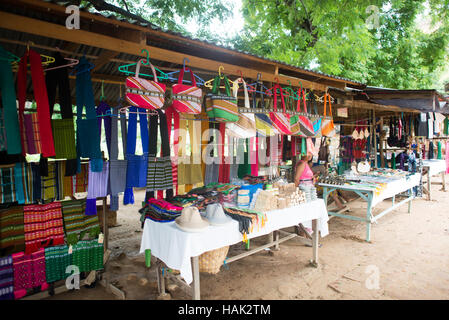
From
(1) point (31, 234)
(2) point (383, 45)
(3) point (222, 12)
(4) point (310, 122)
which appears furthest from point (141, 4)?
(2) point (383, 45)

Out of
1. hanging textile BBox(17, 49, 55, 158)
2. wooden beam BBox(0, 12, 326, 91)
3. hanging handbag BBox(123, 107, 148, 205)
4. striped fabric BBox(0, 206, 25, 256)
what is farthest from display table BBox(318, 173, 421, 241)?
striped fabric BBox(0, 206, 25, 256)

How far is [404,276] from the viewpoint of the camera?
361cm

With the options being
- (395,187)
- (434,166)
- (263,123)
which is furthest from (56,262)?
(434,166)

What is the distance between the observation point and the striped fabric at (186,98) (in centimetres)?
291

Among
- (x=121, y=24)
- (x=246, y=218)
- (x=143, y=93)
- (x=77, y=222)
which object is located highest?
(x=121, y=24)

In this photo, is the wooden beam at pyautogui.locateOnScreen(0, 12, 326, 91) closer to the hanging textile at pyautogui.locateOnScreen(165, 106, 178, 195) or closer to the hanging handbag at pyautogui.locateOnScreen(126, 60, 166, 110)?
the hanging handbag at pyautogui.locateOnScreen(126, 60, 166, 110)

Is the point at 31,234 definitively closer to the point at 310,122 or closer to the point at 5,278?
the point at 5,278

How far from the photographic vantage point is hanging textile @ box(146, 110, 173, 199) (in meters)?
3.15

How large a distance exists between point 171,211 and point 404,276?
3.22 m

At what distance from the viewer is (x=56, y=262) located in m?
3.13

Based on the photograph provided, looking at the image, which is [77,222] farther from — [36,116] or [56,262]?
[36,116]

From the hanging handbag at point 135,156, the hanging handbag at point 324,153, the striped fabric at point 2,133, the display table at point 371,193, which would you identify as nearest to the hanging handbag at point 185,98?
the hanging handbag at point 135,156

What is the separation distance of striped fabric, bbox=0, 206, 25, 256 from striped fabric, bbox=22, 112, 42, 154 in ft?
2.97

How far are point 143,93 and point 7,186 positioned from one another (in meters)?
1.67
